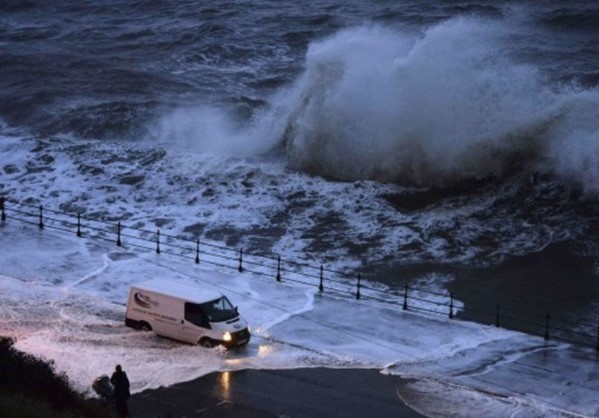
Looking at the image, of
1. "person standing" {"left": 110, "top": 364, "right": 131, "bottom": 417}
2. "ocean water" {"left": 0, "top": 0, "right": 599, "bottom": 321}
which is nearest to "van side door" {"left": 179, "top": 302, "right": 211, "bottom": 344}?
"person standing" {"left": 110, "top": 364, "right": 131, "bottom": 417}

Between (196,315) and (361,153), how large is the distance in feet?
57.0

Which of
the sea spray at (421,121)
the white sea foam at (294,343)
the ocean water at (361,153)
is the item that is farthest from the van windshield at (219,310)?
the sea spray at (421,121)

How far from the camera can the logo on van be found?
2314cm

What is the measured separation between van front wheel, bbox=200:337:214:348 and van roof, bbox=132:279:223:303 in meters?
0.83

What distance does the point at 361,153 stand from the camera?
127ft

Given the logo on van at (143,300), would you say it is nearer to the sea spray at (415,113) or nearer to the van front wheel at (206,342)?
the van front wheel at (206,342)

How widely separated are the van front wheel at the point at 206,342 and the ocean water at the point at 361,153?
23.2 feet

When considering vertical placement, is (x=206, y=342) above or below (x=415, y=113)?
below

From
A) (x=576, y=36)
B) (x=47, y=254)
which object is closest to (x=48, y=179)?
(x=47, y=254)

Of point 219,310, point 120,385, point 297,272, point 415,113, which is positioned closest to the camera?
point 120,385

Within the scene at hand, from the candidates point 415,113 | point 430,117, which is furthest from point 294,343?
point 415,113

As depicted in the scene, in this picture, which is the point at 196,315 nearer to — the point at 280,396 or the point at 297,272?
the point at 280,396

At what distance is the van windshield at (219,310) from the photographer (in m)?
22.5

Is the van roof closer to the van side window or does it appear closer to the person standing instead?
the van side window
